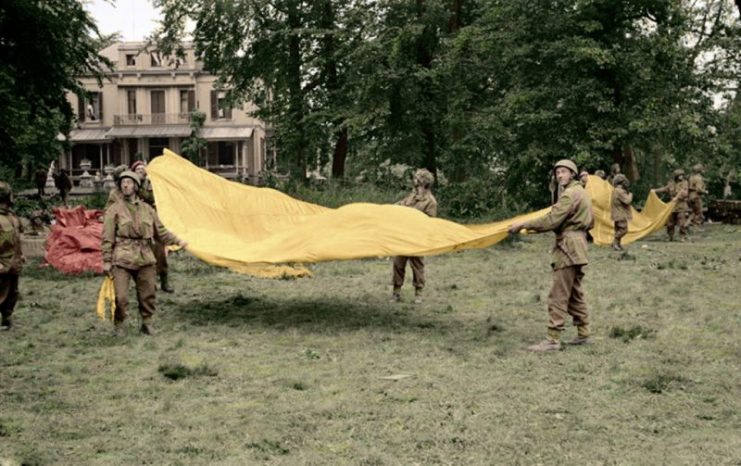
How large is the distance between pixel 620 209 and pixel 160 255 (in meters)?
10.8

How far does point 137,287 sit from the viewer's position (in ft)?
31.2

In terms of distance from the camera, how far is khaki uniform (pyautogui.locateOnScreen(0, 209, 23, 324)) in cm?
971

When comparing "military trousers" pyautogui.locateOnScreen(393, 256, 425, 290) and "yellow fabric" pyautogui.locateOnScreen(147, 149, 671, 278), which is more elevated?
"yellow fabric" pyautogui.locateOnScreen(147, 149, 671, 278)

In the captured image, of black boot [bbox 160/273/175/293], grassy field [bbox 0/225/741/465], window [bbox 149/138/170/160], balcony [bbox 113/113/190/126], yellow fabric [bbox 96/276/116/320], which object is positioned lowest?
grassy field [bbox 0/225/741/465]

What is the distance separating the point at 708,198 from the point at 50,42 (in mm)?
22752

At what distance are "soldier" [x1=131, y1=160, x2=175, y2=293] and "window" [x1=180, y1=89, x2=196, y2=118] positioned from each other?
48.3m

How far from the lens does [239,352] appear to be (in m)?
8.66

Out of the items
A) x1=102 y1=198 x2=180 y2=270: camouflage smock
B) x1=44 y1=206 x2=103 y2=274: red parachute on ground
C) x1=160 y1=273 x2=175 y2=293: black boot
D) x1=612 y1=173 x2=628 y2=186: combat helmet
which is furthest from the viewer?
x1=612 y1=173 x2=628 y2=186: combat helmet

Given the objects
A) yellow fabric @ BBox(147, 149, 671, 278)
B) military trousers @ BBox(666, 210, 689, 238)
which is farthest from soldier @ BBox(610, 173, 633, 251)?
yellow fabric @ BBox(147, 149, 671, 278)

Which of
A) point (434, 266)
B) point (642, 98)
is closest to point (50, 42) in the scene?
point (434, 266)

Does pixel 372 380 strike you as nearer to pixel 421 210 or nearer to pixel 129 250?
pixel 129 250

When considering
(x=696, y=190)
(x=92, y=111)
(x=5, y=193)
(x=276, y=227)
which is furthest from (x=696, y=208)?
(x=92, y=111)

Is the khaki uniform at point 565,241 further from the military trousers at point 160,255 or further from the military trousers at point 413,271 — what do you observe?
the military trousers at point 160,255

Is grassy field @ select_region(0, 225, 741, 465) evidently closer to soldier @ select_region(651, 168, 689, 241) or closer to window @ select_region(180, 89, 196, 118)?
soldier @ select_region(651, 168, 689, 241)
